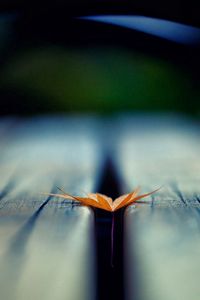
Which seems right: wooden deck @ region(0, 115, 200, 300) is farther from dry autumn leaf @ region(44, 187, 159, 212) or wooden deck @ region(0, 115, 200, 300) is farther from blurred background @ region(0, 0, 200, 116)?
blurred background @ region(0, 0, 200, 116)

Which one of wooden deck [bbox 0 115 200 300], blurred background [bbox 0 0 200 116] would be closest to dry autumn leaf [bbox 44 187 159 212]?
wooden deck [bbox 0 115 200 300]

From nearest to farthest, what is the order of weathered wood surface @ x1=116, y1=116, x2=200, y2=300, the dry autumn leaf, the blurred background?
weathered wood surface @ x1=116, y1=116, x2=200, y2=300 < the dry autumn leaf < the blurred background

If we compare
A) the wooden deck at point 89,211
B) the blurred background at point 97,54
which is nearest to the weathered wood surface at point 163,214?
the wooden deck at point 89,211

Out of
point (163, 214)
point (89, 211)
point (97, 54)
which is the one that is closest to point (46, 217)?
point (89, 211)

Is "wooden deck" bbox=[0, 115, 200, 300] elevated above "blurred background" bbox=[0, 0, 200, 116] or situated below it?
below

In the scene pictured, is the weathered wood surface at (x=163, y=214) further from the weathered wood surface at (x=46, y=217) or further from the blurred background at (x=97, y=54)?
the blurred background at (x=97, y=54)

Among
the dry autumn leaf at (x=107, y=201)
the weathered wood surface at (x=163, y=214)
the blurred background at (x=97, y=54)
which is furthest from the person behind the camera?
the blurred background at (x=97, y=54)

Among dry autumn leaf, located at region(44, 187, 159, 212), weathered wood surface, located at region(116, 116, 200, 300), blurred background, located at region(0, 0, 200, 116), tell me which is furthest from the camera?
blurred background, located at region(0, 0, 200, 116)

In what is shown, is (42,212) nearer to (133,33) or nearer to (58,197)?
(58,197)
